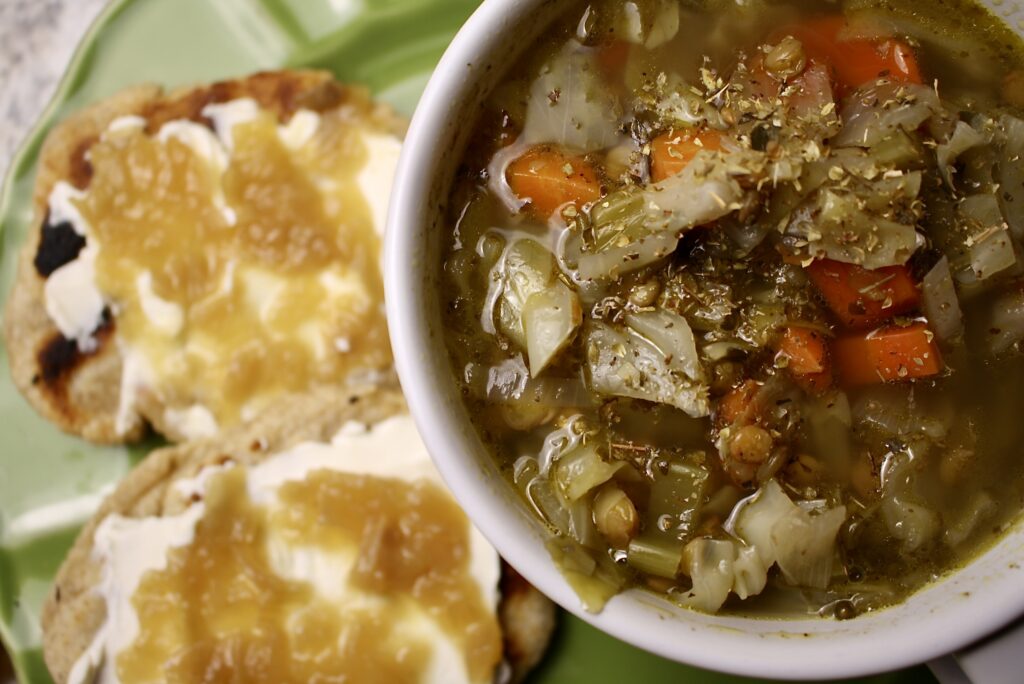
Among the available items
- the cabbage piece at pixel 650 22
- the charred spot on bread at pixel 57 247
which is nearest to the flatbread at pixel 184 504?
the charred spot on bread at pixel 57 247

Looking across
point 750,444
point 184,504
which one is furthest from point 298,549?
point 750,444

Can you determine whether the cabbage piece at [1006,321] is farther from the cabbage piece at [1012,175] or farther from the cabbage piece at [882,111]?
the cabbage piece at [882,111]

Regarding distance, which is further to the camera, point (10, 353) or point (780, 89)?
point (10, 353)

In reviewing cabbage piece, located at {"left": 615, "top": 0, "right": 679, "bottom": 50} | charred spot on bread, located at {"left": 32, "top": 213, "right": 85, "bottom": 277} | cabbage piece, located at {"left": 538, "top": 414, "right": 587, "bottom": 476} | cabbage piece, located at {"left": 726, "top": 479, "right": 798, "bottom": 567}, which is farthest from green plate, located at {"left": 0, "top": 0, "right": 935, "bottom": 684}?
cabbage piece, located at {"left": 726, "top": 479, "right": 798, "bottom": 567}

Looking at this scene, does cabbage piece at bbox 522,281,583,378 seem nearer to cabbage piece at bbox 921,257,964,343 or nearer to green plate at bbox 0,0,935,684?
cabbage piece at bbox 921,257,964,343

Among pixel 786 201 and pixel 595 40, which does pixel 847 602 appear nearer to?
pixel 786 201

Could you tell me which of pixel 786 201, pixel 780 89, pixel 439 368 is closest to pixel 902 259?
pixel 786 201
